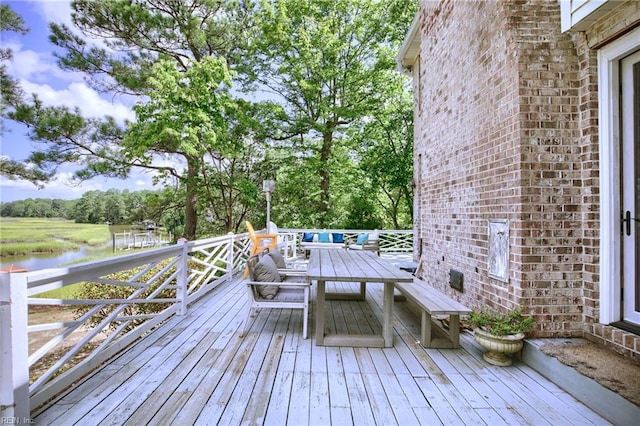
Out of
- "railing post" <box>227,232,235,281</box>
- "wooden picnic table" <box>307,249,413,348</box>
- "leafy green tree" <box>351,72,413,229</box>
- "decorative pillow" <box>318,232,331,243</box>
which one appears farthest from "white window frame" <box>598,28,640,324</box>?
"leafy green tree" <box>351,72,413,229</box>

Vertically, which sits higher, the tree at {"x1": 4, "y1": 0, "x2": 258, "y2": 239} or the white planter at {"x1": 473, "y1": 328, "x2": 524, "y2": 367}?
the tree at {"x1": 4, "y1": 0, "x2": 258, "y2": 239}

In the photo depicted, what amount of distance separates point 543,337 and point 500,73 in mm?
2288

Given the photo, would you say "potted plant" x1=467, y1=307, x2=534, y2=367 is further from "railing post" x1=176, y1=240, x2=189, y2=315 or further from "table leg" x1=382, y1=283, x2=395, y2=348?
"railing post" x1=176, y1=240, x2=189, y2=315

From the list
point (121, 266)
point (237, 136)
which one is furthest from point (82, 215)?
point (121, 266)

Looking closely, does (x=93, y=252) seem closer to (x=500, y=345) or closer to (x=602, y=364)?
(x=500, y=345)

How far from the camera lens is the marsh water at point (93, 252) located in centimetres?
821

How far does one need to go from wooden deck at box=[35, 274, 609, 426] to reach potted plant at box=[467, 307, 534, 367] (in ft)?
0.42

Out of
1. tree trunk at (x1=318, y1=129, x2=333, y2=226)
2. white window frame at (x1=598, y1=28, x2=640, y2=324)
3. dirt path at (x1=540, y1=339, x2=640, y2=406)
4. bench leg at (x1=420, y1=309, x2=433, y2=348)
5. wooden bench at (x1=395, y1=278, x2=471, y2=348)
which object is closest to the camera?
dirt path at (x1=540, y1=339, x2=640, y2=406)

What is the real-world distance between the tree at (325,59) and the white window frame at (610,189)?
10.6 meters

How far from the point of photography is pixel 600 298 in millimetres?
2521

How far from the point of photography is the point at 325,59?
509 inches

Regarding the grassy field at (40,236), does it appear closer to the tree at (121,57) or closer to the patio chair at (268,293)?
the tree at (121,57)

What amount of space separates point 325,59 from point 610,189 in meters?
12.1

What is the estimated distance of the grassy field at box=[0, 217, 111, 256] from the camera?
8.49m
